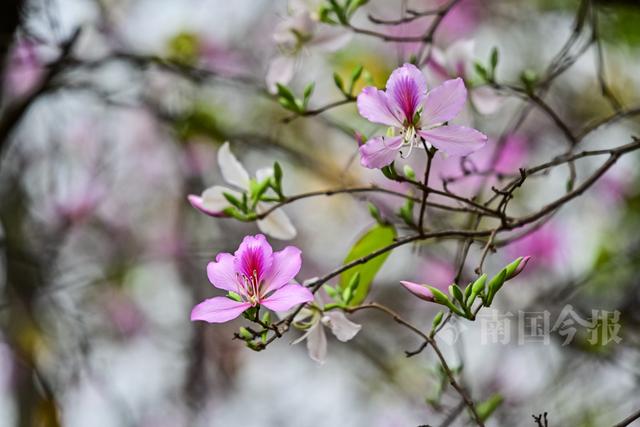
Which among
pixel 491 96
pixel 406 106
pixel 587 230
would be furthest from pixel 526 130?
pixel 406 106

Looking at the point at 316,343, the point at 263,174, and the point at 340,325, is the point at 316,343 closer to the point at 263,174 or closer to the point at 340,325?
the point at 340,325

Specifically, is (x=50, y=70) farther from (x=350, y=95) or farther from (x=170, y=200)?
(x=170, y=200)

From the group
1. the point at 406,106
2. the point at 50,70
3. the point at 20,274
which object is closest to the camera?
the point at 406,106

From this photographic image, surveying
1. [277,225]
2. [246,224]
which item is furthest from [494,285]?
[246,224]

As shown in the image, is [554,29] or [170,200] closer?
[554,29]

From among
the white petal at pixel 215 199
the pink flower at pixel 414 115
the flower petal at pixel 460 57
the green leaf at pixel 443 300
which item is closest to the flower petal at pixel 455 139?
the pink flower at pixel 414 115

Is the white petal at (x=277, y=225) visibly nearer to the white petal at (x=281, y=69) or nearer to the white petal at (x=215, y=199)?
the white petal at (x=215, y=199)

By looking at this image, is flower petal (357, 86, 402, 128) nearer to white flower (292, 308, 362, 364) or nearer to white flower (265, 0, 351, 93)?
white flower (292, 308, 362, 364)
